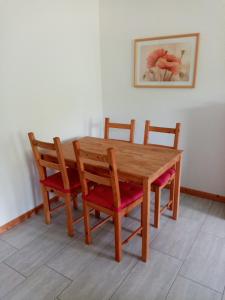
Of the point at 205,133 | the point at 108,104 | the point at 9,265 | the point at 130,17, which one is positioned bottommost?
the point at 9,265

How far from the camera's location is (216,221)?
241cm

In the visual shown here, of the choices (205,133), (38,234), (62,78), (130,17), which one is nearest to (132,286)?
(38,234)

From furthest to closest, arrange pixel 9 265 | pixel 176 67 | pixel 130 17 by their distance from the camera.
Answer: pixel 130 17 → pixel 176 67 → pixel 9 265

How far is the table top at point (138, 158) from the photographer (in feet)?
5.93

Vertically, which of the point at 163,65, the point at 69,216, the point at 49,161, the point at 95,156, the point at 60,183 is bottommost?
the point at 69,216

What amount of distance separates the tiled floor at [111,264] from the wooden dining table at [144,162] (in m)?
0.20

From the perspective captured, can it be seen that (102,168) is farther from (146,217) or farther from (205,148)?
(205,148)

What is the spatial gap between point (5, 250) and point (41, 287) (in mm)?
598

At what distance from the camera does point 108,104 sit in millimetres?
3369

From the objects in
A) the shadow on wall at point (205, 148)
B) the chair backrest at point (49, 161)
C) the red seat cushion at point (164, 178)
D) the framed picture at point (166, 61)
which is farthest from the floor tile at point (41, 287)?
the framed picture at point (166, 61)

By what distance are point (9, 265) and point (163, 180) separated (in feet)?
5.09

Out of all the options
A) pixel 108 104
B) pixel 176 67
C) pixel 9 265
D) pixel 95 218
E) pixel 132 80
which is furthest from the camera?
pixel 108 104

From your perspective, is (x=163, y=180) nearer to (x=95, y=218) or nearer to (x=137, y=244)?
(x=137, y=244)

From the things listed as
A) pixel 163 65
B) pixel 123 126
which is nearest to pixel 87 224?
pixel 123 126
